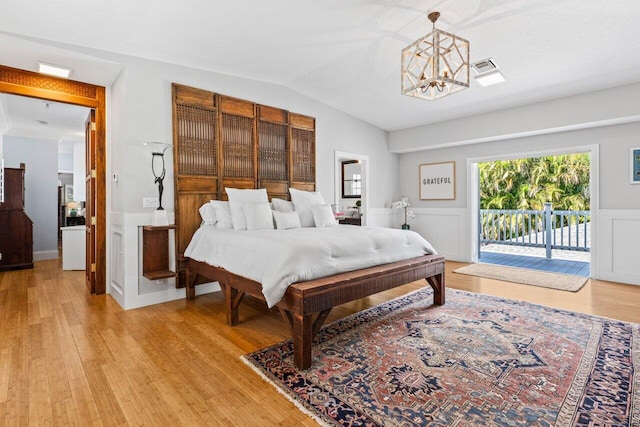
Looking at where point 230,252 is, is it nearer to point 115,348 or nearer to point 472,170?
point 115,348

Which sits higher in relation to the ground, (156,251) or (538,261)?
(156,251)

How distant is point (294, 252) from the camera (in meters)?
2.50

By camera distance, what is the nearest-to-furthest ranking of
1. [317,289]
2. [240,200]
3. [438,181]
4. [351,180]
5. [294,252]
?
[317,289], [294,252], [240,200], [438,181], [351,180]

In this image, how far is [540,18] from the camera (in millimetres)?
3094

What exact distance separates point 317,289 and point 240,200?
6.76 ft

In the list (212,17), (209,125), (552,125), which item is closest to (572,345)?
(552,125)

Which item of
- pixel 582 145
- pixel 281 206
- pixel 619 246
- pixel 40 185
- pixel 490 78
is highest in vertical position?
pixel 490 78

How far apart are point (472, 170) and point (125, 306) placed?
5.88 metres

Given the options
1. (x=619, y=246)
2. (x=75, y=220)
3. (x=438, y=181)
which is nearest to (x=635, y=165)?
(x=619, y=246)

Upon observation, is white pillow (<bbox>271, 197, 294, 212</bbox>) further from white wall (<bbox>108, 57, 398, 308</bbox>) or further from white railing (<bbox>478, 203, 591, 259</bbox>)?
white railing (<bbox>478, 203, 591, 259</bbox>)

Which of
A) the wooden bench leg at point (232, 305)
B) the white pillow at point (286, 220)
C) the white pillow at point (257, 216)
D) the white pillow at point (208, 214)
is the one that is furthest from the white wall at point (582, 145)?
the wooden bench leg at point (232, 305)

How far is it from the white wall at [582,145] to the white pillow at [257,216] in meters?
3.88

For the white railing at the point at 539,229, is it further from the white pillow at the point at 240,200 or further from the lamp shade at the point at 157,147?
the lamp shade at the point at 157,147

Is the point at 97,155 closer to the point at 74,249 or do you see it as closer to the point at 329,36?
the point at 74,249
